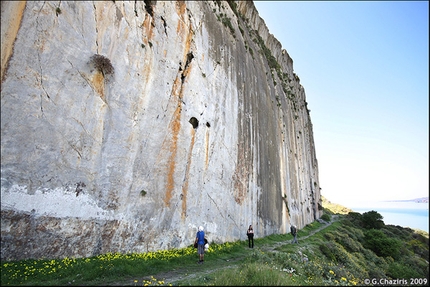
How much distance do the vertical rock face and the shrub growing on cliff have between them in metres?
0.06

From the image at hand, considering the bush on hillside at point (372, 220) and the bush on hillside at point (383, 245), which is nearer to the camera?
the bush on hillside at point (383, 245)

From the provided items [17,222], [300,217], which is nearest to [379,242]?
[300,217]

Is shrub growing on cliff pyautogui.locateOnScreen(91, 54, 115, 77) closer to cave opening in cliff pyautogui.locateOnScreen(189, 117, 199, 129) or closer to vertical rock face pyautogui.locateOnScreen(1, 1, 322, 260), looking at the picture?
vertical rock face pyautogui.locateOnScreen(1, 1, 322, 260)

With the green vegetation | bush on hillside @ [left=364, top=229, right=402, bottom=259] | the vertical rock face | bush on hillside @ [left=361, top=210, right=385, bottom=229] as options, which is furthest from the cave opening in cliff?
bush on hillside @ [left=361, top=210, right=385, bottom=229]

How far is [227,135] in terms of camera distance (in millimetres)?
18719

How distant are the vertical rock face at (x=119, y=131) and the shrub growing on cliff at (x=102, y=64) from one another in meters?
0.06

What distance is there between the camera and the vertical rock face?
9.02 m

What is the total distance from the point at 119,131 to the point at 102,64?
3.15 metres

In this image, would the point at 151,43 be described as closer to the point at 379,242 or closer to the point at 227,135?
the point at 227,135

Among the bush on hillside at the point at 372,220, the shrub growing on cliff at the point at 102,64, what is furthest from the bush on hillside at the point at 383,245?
the shrub growing on cliff at the point at 102,64

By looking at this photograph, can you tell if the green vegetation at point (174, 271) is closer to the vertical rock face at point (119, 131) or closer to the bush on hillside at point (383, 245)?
the vertical rock face at point (119, 131)

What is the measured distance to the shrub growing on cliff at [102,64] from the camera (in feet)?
36.7

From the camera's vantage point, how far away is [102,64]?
11.3 meters

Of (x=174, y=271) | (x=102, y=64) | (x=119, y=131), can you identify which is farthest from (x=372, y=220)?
(x=102, y=64)
